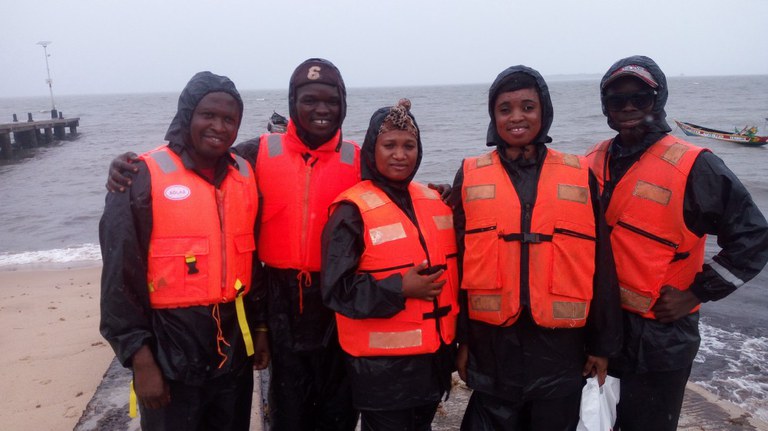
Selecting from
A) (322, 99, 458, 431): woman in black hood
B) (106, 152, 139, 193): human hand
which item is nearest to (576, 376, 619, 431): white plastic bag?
(322, 99, 458, 431): woman in black hood

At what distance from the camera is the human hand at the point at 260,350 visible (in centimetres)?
305

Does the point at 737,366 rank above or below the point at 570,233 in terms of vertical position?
below

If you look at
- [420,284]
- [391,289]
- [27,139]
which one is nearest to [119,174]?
[391,289]

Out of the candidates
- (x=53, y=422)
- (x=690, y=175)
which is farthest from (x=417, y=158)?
(x=53, y=422)

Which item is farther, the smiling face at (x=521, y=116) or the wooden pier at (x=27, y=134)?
the wooden pier at (x=27, y=134)

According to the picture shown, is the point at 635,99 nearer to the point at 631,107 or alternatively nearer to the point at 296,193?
the point at 631,107

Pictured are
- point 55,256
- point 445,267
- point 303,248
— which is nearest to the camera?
point 445,267

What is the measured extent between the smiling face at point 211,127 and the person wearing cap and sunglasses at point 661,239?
6.66 ft

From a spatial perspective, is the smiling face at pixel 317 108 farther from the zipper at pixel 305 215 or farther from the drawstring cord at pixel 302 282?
the drawstring cord at pixel 302 282

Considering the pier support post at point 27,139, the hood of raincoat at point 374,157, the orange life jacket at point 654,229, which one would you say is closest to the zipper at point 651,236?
the orange life jacket at point 654,229

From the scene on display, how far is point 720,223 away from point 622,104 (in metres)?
0.78

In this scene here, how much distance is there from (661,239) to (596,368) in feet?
2.43

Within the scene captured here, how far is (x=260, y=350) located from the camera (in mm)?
3072

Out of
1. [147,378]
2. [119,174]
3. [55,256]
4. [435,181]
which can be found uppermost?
[119,174]
